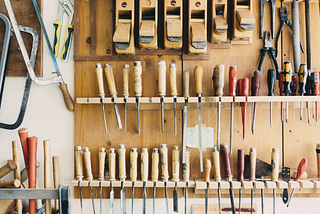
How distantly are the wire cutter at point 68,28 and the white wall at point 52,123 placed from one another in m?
0.04

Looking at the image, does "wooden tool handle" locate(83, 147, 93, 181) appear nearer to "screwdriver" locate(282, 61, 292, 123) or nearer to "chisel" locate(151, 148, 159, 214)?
"chisel" locate(151, 148, 159, 214)

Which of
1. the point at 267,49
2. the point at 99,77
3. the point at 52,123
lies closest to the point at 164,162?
the point at 99,77

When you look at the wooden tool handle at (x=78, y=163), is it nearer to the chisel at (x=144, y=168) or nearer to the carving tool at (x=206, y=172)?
the chisel at (x=144, y=168)

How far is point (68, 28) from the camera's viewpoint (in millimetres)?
1528

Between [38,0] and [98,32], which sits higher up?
[38,0]

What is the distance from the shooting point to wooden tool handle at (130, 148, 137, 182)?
4.61ft

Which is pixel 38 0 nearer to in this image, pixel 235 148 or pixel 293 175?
pixel 235 148

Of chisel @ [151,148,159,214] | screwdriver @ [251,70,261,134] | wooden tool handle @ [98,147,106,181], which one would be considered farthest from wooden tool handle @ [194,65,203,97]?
wooden tool handle @ [98,147,106,181]

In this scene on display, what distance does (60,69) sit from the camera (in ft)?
5.06

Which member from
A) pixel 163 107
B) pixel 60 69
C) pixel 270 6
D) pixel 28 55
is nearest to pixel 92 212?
pixel 163 107

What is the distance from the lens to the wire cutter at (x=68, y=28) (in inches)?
60.1

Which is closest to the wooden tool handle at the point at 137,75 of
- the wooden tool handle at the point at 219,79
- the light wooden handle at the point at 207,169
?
the wooden tool handle at the point at 219,79

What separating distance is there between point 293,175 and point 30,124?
1.72 metres

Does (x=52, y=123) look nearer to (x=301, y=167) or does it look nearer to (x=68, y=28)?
(x=68, y=28)
